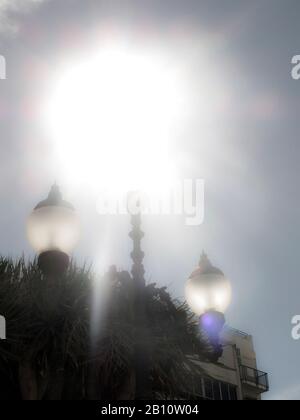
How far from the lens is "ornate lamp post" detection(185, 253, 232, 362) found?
7055 millimetres

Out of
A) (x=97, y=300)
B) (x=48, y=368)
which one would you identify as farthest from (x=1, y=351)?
(x=97, y=300)

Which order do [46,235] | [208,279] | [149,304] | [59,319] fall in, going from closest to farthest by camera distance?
[46,235], [208,279], [149,304], [59,319]

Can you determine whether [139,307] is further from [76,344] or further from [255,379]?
[255,379]

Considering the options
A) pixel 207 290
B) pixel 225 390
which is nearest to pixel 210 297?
pixel 207 290

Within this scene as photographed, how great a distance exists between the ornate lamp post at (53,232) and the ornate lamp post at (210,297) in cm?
154

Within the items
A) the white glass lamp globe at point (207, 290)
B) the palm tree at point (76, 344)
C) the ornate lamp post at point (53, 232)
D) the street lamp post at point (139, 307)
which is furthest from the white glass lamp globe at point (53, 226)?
the palm tree at point (76, 344)

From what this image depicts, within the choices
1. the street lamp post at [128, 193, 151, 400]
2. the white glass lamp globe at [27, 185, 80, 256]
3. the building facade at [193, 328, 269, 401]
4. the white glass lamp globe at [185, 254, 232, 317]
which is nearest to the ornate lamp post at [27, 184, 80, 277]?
the white glass lamp globe at [27, 185, 80, 256]

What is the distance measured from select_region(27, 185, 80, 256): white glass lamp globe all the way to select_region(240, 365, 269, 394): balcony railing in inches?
1424

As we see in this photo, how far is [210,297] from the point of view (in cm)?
714

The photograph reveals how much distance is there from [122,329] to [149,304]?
0.84 m

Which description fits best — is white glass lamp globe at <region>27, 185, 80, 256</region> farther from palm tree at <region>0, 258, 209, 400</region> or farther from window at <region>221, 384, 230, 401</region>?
window at <region>221, 384, 230, 401</region>

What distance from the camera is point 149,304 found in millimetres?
9430

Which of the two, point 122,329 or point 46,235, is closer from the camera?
point 46,235

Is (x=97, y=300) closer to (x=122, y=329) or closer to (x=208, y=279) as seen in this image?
(x=122, y=329)
